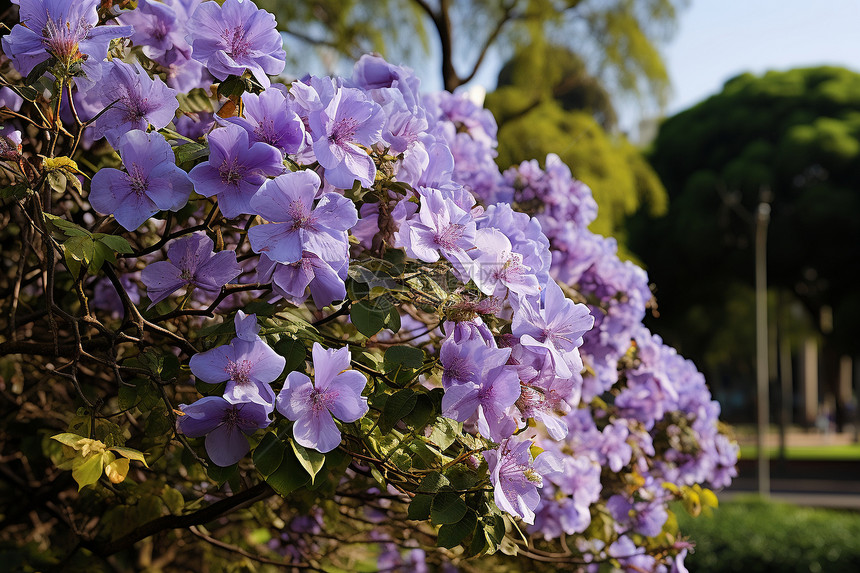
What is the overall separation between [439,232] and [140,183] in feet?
1.44

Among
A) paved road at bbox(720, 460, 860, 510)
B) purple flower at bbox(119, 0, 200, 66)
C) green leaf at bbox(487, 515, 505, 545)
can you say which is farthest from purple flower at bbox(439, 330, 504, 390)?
paved road at bbox(720, 460, 860, 510)

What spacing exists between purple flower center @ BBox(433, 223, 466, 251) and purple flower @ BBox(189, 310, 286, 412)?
0.99ft

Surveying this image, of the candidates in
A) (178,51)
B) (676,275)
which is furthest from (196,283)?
(676,275)

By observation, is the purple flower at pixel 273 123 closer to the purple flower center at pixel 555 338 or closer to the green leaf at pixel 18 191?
the green leaf at pixel 18 191

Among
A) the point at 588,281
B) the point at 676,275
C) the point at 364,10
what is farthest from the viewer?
the point at 676,275

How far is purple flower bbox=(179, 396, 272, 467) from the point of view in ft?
3.52

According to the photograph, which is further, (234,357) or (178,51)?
(178,51)

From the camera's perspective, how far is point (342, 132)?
47.9 inches

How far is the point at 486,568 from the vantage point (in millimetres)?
2688

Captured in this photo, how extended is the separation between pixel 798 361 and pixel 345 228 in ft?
130

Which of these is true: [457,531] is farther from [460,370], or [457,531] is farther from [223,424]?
[223,424]

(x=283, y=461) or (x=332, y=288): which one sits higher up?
(x=332, y=288)

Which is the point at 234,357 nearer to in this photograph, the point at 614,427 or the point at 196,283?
the point at 196,283

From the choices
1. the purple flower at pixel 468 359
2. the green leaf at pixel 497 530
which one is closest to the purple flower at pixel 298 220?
the purple flower at pixel 468 359
